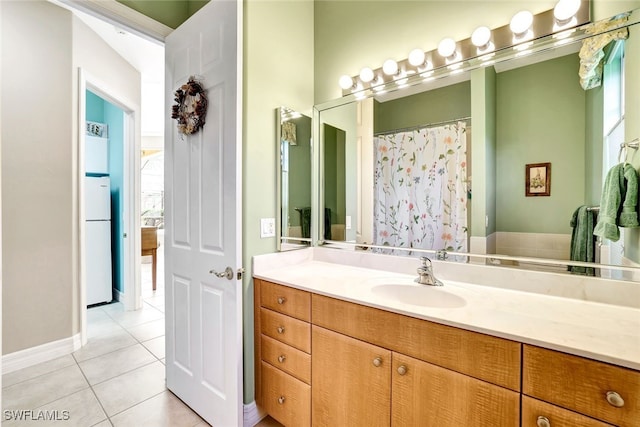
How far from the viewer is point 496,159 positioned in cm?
136

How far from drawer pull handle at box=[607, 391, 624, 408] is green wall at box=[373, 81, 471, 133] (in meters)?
1.25

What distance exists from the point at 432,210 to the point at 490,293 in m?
0.54

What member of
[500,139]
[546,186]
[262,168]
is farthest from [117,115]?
[546,186]

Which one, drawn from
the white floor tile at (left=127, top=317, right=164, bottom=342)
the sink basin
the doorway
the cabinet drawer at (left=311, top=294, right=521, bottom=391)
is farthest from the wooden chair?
the sink basin

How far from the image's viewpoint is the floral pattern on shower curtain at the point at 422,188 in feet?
4.92

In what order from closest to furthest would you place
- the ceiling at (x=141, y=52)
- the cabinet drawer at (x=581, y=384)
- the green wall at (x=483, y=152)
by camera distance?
the cabinet drawer at (x=581, y=384) < the green wall at (x=483, y=152) < the ceiling at (x=141, y=52)

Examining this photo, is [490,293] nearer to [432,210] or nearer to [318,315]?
[432,210]

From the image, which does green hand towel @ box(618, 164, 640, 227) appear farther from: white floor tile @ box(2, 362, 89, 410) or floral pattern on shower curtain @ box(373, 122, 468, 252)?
white floor tile @ box(2, 362, 89, 410)

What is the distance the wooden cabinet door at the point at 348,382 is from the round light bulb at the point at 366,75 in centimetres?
152

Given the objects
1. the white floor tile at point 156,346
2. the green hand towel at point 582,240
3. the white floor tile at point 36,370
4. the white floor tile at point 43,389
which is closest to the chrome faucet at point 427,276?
the green hand towel at point 582,240

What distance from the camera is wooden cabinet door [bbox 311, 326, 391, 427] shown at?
3.58 ft

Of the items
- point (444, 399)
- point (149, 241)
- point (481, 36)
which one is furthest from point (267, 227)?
point (149, 241)

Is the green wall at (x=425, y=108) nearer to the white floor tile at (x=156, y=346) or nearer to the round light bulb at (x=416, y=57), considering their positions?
the round light bulb at (x=416, y=57)

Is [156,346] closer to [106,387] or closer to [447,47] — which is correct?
[106,387]
